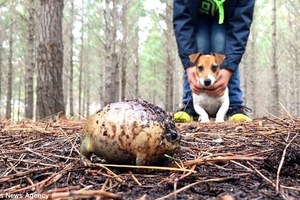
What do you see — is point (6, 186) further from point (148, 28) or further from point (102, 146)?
point (148, 28)

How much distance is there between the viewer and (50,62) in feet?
15.4

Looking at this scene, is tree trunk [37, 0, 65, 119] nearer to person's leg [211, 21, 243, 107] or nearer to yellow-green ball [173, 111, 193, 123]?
yellow-green ball [173, 111, 193, 123]

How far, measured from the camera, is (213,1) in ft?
11.7

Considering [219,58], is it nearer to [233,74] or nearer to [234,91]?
[233,74]

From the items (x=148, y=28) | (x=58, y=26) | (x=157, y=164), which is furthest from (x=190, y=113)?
Result: (x=148, y=28)

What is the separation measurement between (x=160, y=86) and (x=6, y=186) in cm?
2709

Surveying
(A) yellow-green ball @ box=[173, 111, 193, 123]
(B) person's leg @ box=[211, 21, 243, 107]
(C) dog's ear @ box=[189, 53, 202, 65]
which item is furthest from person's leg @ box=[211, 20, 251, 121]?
(A) yellow-green ball @ box=[173, 111, 193, 123]

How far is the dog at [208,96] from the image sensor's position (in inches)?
139

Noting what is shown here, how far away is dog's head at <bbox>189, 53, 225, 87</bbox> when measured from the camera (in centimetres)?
356

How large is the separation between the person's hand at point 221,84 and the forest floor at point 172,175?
171 cm

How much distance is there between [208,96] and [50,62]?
2.17 metres

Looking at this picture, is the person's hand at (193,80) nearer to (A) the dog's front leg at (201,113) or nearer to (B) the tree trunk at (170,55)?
(A) the dog's front leg at (201,113)

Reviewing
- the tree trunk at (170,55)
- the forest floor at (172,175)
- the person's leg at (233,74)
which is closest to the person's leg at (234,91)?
the person's leg at (233,74)

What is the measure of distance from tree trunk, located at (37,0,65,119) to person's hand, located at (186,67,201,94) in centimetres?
180
